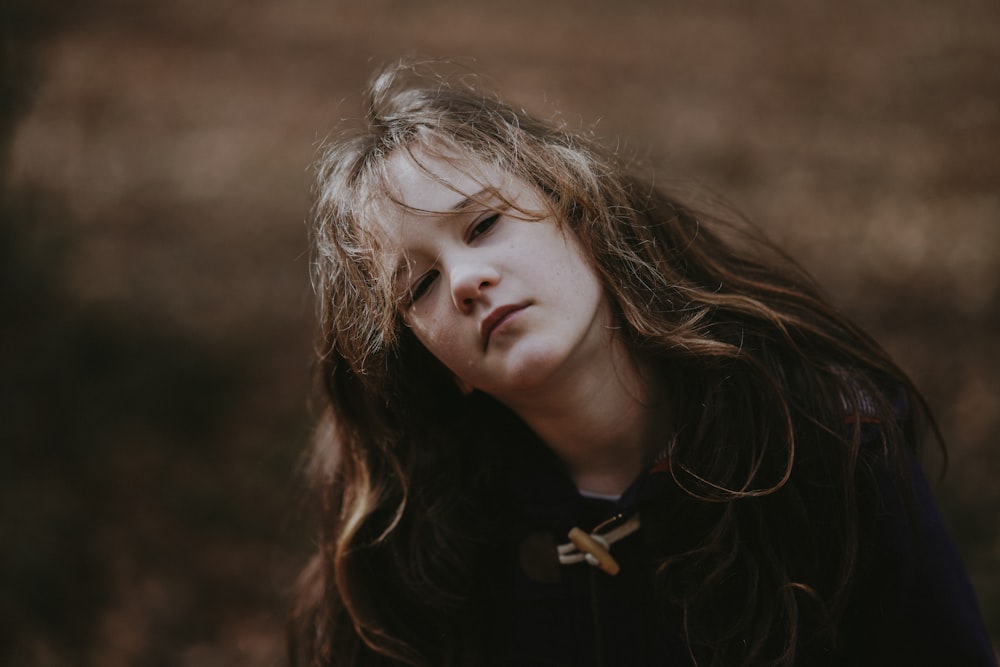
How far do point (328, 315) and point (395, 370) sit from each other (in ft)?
0.68

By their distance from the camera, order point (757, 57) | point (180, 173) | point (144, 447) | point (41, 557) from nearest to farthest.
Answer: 1. point (41, 557)
2. point (144, 447)
3. point (180, 173)
4. point (757, 57)

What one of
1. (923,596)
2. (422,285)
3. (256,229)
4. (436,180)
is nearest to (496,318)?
(422,285)

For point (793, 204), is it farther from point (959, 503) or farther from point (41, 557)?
point (41, 557)

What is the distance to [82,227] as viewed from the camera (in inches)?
225

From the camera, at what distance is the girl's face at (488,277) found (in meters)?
1.72

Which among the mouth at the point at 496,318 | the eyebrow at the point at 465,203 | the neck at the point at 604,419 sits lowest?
the neck at the point at 604,419

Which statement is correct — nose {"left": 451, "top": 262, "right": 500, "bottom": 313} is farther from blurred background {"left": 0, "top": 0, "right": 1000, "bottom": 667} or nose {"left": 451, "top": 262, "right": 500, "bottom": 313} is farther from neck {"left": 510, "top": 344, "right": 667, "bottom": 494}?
blurred background {"left": 0, "top": 0, "right": 1000, "bottom": 667}

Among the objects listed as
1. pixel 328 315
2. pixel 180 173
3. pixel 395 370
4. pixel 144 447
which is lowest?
pixel 144 447

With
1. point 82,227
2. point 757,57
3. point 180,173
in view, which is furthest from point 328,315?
point 757,57

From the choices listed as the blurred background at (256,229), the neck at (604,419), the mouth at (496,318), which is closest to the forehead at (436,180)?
the mouth at (496,318)

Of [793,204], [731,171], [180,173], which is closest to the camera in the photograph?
[793,204]

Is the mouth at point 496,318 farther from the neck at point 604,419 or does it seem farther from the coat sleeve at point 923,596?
the coat sleeve at point 923,596

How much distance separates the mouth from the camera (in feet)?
5.63

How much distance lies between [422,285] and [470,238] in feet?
0.49
